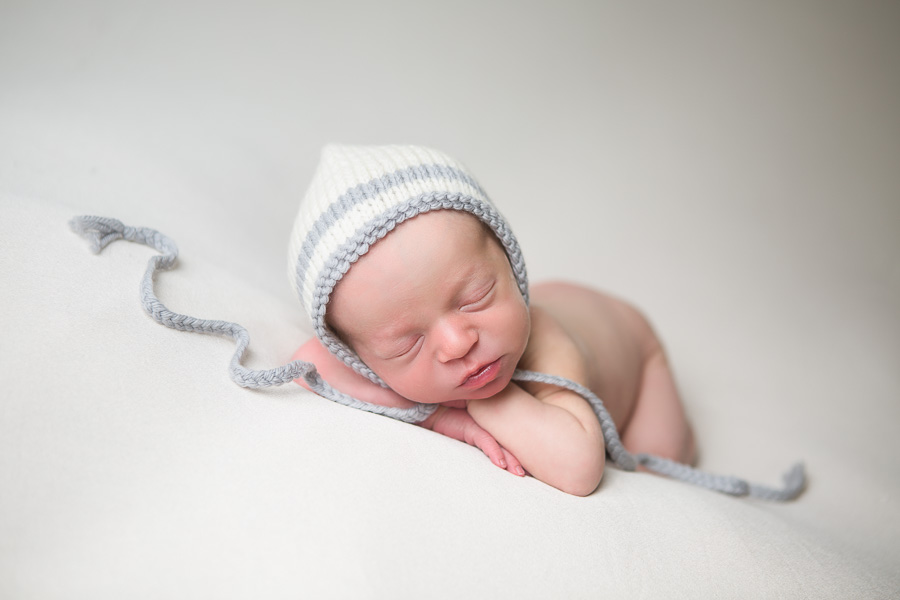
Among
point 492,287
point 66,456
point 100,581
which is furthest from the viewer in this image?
point 492,287

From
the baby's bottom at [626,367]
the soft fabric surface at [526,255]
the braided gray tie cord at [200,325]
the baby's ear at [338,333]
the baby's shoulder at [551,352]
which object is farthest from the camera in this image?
the baby's bottom at [626,367]

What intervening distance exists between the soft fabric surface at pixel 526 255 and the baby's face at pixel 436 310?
0.46 ft

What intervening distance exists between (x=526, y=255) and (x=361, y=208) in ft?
4.33

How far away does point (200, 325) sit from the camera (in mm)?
1331

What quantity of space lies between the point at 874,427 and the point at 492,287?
1394 millimetres

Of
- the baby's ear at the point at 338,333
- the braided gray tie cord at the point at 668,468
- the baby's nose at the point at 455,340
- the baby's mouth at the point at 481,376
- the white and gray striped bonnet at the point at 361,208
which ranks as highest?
the white and gray striped bonnet at the point at 361,208

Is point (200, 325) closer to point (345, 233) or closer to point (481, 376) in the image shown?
point (345, 233)

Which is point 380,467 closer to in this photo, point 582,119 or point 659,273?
point 659,273

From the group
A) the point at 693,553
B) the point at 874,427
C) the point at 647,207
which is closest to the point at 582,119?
the point at 647,207

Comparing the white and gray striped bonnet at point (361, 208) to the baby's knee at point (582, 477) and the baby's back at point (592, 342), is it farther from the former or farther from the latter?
the baby's knee at point (582, 477)

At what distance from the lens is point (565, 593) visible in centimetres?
103

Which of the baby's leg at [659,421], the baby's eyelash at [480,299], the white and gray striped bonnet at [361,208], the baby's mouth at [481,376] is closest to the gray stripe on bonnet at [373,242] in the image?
the white and gray striped bonnet at [361,208]

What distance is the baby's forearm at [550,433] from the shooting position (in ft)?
4.22

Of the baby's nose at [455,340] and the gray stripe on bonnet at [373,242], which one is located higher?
the gray stripe on bonnet at [373,242]
